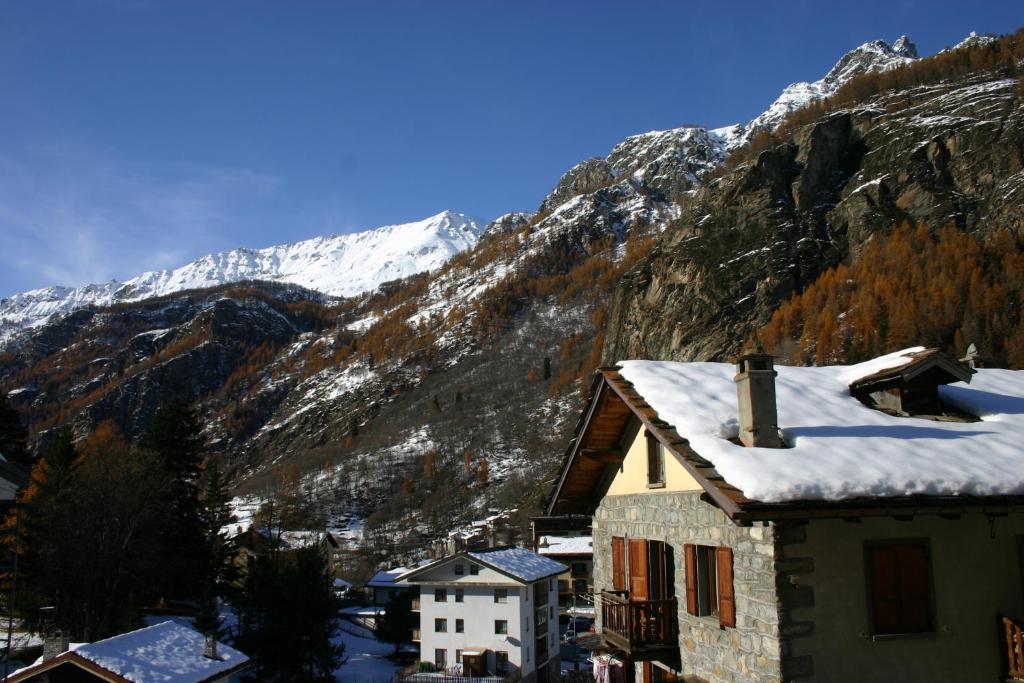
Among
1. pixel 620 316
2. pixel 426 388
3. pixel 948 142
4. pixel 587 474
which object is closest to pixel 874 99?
pixel 948 142

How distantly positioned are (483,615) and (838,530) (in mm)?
34643

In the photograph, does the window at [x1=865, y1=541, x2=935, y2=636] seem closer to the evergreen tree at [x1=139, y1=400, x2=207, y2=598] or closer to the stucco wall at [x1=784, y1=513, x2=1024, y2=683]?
the stucco wall at [x1=784, y1=513, x2=1024, y2=683]

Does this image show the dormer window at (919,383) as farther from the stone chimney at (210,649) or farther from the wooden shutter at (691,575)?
the stone chimney at (210,649)

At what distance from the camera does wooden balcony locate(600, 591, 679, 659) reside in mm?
12727

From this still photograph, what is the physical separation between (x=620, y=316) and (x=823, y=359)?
4506 centimetres

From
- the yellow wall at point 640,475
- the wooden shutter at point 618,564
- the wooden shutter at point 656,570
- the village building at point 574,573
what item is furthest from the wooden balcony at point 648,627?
A: the village building at point 574,573

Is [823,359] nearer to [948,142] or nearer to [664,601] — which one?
[948,142]

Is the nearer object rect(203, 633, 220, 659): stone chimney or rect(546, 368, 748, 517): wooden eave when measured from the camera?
rect(546, 368, 748, 517): wooden eave

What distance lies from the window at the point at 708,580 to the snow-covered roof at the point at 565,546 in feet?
177

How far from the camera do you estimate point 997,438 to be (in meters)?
11.3

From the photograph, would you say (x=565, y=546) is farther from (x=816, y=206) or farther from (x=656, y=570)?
(x=816, y=206)

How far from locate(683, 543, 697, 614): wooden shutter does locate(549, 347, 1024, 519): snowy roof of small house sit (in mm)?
2322

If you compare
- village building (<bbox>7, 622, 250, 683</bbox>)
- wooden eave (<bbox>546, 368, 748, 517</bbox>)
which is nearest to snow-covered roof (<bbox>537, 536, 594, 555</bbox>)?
village building (<bbox>7, 622, 250, 683</bbox>)

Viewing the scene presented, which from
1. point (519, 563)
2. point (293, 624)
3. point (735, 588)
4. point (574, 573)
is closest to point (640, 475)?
point (735, 588)
